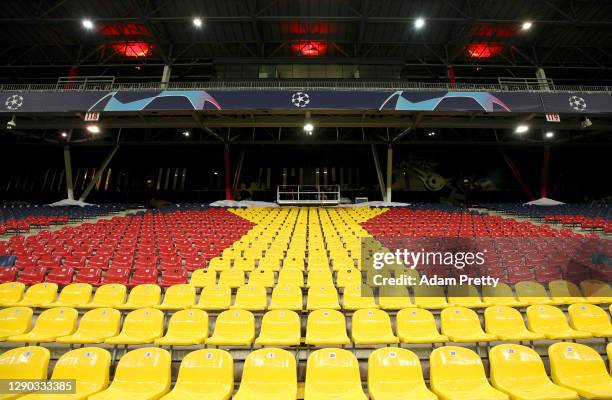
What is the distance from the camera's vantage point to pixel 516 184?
22.7 m

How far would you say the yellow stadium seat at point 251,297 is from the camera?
475 centimetres

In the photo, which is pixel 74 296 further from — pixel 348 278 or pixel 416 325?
pixel 416 325

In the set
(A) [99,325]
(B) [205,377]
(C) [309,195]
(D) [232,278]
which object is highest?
(C) [309,195]

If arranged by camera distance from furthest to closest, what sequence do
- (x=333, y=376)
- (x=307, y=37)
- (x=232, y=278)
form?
1. (x=307, y=37)
2. (x=232, y=278)
3. (x=333, y=376)

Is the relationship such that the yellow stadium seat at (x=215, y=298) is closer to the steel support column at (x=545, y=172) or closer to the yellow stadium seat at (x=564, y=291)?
the yellow stadium seat at (x=564, y=291)

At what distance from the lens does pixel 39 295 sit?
15.9 feet

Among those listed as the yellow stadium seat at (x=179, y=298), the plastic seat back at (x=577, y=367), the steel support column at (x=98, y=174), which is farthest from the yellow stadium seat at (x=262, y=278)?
the steel support column at (x=98, y=174)

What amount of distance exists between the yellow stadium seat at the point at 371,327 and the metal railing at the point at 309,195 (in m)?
16.2

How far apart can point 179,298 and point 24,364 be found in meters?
1.99

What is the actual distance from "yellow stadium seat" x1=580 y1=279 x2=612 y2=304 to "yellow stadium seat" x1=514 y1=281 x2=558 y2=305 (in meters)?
0.69

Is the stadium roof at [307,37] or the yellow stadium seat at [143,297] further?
the stadium roof at [307,37]

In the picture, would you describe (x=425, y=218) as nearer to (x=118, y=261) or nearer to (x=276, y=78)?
(x=118, y=261)

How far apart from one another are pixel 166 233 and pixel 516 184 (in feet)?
83.2

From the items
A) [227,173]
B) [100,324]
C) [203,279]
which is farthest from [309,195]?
[100,324]
